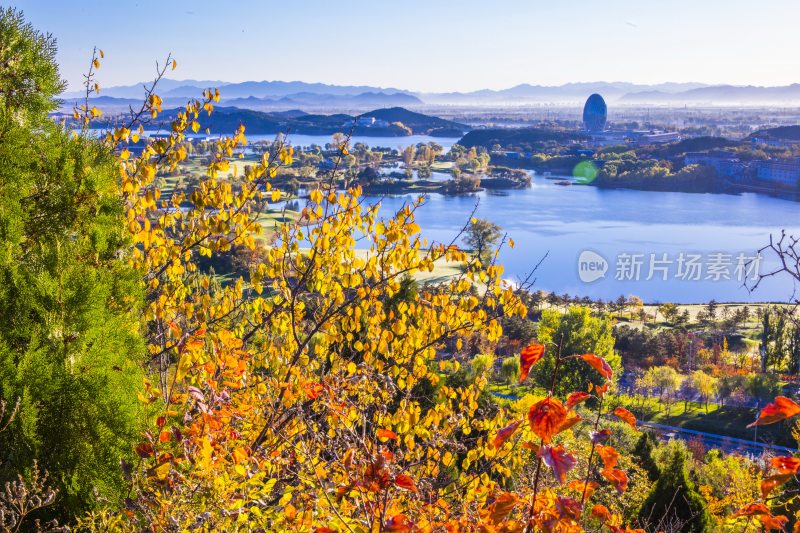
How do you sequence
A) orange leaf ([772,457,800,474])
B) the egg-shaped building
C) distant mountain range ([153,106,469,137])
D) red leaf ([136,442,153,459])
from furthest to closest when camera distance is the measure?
the egg-shaped building
distant mountain range ([153,106,469,137])
red leaf ([136,442,153,459])
orange leaf ([772,457,800,474])

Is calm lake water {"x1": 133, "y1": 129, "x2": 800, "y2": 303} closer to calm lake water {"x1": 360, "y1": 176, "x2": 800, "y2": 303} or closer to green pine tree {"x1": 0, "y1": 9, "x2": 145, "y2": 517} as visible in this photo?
calm lake water {"x1": 360, "y1": 176, "x2": 800, "y2": 303}

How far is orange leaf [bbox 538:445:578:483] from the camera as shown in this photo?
1.21m

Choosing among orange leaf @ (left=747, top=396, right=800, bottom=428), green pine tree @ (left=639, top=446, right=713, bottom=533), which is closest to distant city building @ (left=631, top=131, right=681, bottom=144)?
green pine tree @ (left=639, top=446, right=713, bottom=533)

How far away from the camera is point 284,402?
2.80 m

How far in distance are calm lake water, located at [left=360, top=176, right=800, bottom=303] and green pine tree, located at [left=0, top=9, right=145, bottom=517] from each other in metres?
23.3

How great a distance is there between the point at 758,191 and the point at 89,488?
63238 mm

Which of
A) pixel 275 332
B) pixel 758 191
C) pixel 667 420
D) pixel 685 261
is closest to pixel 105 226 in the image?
pixel 275 332

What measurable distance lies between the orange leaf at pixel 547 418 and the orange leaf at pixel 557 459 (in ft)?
0.08

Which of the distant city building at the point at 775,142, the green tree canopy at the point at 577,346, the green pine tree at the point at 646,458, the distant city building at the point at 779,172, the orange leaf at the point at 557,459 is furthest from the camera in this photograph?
the distant city building at the point at 775,142

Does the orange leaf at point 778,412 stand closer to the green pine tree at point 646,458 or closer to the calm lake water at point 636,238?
the green pine tree at point 646,458

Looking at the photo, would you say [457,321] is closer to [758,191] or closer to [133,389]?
[133,389]

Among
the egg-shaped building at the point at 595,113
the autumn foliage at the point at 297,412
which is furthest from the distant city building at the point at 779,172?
the autumn foliage at the point at 297,412

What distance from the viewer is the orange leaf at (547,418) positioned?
1.22 m

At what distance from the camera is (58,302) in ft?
7.11
